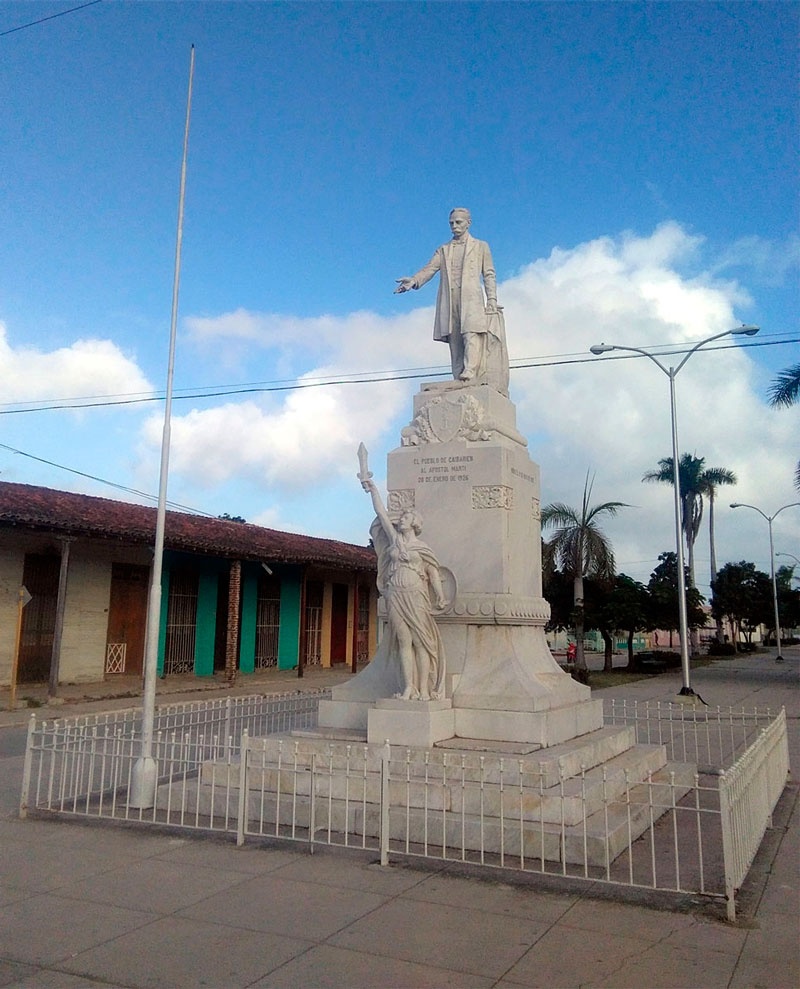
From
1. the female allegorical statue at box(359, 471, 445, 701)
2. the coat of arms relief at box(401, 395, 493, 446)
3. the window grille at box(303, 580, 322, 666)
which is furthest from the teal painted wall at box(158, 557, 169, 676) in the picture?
the female allegorical statue at box(359, 471, 445, 701)

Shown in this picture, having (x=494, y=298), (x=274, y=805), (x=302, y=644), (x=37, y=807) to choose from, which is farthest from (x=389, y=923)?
(x=302, y=644)

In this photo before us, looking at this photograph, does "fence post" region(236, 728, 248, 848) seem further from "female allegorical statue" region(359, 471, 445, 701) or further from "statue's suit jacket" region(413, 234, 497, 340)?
"statue's suit jacket" region(413, 234, 497, 340)

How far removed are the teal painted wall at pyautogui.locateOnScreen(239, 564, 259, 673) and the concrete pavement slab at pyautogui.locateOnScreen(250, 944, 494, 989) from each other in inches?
823

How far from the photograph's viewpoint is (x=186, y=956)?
159 inches

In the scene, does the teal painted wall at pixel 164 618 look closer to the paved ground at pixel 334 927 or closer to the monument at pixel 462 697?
the monument at pixel 462 697

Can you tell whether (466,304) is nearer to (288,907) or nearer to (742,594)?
(288,907)

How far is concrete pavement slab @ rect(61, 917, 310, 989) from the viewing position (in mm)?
3812

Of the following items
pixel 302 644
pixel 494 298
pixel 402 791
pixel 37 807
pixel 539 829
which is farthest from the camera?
pixel 302 644

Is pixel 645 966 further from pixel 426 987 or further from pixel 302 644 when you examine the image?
pixel 302 644

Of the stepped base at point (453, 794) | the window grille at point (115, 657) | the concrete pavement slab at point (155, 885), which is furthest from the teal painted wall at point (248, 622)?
the concrete pavement slab at point (155, 885)

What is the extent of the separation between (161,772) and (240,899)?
4849 millimetres

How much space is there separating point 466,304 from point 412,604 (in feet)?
11.9

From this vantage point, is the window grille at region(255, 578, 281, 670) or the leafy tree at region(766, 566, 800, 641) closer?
the window grille at region(255, 578, 281, 670)

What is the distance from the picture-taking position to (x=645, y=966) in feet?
12.9
